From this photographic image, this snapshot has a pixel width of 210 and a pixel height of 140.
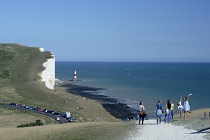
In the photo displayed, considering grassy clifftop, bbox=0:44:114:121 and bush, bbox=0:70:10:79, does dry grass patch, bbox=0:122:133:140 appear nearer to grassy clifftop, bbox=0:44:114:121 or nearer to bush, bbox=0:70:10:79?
grassy clifftop, bbox=0:44:114:121

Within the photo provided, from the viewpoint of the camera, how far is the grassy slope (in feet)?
79.6

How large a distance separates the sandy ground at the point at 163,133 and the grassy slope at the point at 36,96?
5.38 feet

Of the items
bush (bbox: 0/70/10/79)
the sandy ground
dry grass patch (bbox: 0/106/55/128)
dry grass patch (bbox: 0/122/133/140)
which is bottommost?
dry grass patch (bbox: 0/106/55/128)

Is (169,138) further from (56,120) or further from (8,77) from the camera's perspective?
(8,77)

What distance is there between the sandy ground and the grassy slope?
1.64 m

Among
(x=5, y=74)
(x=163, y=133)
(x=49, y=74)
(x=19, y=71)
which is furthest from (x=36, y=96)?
(x=163, y=133)

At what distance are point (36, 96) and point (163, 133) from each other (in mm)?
46821

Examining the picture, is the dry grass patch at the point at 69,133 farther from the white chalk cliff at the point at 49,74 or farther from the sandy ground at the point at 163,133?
the white chalk cliff at the point at 49,74

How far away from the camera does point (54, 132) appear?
23969 millimetres

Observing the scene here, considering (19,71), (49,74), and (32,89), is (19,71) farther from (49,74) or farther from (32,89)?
(32,89)

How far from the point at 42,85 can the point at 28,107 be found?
2411 centimetres

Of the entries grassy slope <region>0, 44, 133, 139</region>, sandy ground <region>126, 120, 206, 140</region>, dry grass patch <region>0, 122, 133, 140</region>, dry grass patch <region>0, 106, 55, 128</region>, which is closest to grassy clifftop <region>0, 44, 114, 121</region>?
grassy slope <region>0, 44, 133, 139</region>

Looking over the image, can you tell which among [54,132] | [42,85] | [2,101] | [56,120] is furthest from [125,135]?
[42,85]

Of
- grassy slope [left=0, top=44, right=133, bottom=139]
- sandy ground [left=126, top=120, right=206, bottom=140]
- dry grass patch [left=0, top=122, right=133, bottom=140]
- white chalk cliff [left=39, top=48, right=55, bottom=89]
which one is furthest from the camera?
white chalk cliff [left=39, top=48, right=55, bottom=89]
